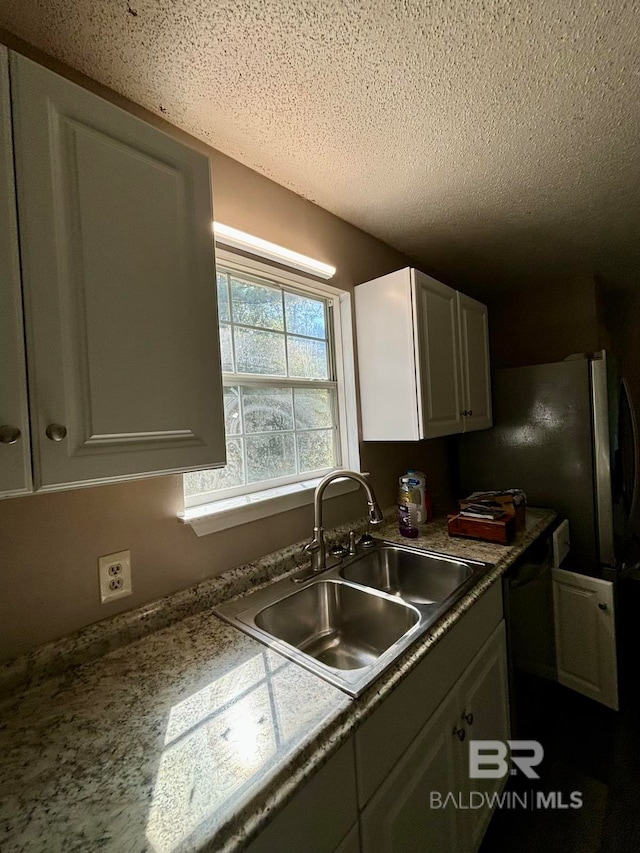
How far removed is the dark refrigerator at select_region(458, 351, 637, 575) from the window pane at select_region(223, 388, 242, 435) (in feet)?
5.17

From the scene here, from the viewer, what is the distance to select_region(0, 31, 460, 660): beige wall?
33.2 inches

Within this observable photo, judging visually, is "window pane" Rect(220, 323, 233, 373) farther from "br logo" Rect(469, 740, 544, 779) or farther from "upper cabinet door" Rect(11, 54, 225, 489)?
"br logo" Rect(469, 740, 544, 779)

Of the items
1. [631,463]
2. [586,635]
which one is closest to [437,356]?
[631,463]

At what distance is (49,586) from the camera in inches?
34.6

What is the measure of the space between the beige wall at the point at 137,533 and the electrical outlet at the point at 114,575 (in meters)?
0.02

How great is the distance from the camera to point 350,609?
1249 millimetres

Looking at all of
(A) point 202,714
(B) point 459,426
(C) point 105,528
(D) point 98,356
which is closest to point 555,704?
(B) point 459,426

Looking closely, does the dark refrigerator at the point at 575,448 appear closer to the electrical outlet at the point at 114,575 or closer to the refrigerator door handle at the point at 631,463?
the refrigerator door handle at the point at 631,463

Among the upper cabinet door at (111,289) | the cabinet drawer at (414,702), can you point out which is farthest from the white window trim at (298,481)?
the cabinet drawer at (414,702)

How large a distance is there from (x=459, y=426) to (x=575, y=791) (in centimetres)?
150

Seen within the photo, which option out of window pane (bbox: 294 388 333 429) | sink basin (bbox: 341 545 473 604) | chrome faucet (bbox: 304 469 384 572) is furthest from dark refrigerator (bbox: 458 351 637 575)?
chrome faucet (bbox: 304 469 384 572)

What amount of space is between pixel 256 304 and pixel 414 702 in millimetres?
1412

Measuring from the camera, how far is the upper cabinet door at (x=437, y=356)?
5.34ft

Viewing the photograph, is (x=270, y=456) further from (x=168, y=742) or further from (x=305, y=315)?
(x=168, y=742)
